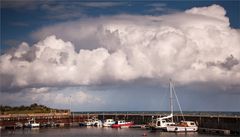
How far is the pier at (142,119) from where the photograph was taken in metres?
81.8

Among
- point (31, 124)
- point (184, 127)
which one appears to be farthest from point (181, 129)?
point (31, 124)

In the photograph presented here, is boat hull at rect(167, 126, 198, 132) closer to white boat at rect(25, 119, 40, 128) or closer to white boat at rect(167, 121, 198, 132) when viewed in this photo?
white boat at rect(167, 121, 198, 132)

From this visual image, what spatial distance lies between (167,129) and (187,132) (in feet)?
15.1

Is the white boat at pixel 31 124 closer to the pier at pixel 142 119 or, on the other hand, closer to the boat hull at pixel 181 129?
the pier at pixel 142 119

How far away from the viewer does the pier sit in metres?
81.8

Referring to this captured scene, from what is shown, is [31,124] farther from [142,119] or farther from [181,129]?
[181,129]

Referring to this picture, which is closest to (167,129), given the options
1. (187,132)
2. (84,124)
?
(187,132)

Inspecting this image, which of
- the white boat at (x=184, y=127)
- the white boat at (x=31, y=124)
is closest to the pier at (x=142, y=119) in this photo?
the white boat at (x=31, y=124)

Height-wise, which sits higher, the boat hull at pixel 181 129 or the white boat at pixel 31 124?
the white boat at pixel 31 124

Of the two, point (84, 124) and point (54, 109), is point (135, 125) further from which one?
point (54, 109)

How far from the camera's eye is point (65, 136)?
285ft

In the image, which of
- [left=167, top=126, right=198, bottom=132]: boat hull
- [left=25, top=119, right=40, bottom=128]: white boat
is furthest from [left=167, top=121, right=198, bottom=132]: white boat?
[left=25, top=119, right=40, bottom=128]: white boat

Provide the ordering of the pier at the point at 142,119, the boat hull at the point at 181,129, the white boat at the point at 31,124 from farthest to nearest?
the white boat at the point at 31,124, the boat hull at the point at 181,129, the pier at the point at 142,119

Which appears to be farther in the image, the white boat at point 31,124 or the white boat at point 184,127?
the white boat at point 31,124
